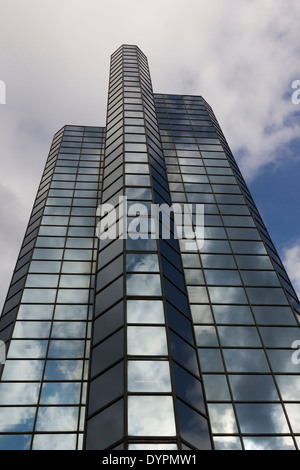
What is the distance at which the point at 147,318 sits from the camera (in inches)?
661

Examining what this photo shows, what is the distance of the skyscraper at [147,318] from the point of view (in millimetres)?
14539

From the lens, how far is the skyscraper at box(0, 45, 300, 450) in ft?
47.7

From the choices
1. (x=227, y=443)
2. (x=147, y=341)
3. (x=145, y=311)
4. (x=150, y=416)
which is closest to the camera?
(x=150, y=416)

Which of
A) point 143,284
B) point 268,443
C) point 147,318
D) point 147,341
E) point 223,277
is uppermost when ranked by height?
point 223,277

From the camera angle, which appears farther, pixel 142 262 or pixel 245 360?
pixel 245 360

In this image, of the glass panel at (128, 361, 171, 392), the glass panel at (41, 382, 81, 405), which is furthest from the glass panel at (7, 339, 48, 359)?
the glass panel at (128, 361, 171, 392)

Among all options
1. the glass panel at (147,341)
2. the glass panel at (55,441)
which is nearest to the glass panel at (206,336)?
the glass panel at (147,341)

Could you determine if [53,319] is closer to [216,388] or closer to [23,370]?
[23,370]

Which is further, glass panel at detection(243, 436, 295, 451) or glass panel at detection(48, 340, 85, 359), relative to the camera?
glass panel at detection(48, 340, 85, 359)

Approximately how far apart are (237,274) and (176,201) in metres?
8.41

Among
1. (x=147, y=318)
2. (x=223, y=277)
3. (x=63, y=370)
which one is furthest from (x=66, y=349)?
(x=223, y=277)

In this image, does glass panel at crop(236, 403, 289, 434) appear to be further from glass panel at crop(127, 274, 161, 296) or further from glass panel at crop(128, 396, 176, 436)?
glass panel at crop(127, 274, 161, 296)

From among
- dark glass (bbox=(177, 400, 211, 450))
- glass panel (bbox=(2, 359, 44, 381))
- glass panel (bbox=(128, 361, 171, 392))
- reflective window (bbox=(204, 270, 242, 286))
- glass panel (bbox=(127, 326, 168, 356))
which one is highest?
reflective window (bbox=(204, 270, 242, 286))

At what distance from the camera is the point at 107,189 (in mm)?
27578
